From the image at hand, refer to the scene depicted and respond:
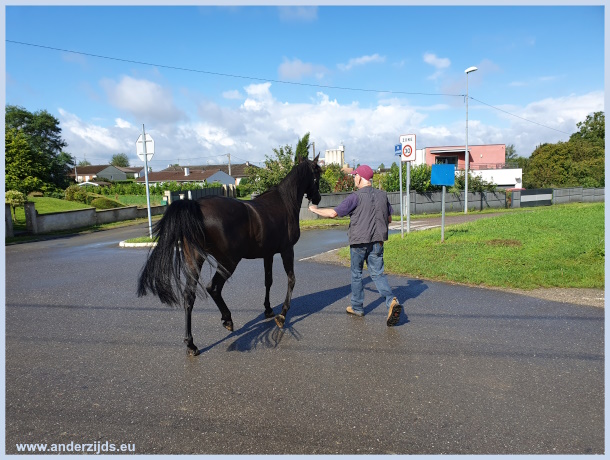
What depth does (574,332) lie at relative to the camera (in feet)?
16.7

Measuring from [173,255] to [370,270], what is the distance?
2469 millimetres

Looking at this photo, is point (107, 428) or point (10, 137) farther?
point (10, 137)

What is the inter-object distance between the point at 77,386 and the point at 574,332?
5.16 meters

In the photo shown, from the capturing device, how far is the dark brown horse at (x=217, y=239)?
15.1ft

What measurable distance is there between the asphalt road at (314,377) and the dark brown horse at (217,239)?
658 millimetres

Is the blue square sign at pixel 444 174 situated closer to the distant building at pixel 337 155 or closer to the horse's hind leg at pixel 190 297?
the horse's hind leg at pixel 190 297

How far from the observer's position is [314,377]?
4020mm

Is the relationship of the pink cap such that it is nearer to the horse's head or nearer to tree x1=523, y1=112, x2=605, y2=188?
the horse's head

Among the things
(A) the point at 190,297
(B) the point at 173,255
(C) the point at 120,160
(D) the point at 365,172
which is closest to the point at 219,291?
(A) the point at 190,297

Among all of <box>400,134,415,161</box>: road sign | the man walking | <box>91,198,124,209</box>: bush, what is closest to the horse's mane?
the man walking

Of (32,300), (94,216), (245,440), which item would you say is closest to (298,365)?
(245,440)

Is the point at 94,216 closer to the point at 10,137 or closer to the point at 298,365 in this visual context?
the point at 10,137

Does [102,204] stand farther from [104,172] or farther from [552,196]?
[104,172]

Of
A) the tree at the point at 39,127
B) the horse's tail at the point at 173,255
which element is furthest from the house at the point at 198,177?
the horse's tail at the point at 173,255
